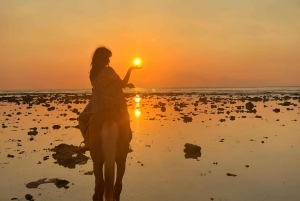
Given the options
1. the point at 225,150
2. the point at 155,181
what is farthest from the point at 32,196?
the point at 225,150

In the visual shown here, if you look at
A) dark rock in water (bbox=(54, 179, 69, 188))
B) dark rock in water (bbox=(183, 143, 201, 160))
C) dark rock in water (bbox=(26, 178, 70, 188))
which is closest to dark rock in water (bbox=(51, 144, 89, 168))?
dark rock in water (bbox=(26, 178, 70, 188))

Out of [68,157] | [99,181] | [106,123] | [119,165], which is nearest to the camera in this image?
[106,123]

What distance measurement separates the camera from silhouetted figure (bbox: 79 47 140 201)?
310 inches

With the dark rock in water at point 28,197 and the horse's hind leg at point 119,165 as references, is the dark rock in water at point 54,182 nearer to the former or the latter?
the dark rock in water at point 28,197

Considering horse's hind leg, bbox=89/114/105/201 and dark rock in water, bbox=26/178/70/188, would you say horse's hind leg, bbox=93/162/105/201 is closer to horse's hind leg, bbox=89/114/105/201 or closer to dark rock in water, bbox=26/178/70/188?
horse's hind leg, bbox=89/114/105/201

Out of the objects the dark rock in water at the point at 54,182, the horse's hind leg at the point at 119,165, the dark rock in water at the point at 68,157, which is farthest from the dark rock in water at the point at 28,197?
the dark rock in water at the point at 68,157

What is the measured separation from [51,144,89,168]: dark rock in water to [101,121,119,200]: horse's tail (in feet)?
18.1

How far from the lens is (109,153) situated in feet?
25.7

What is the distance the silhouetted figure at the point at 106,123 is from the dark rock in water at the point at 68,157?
488 cm

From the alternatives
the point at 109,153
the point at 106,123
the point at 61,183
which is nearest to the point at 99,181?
the point at 109,153

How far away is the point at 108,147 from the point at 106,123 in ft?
1.80

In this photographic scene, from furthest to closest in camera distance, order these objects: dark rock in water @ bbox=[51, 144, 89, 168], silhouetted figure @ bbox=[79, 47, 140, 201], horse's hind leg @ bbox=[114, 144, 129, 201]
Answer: dark rock in water @ bbox=[51, 144, 89, 168]
horse's hind leg @ bbox=[114, 144, 129, 201]
silhouetted figure @ bbox=[79, 47, 140, 201]

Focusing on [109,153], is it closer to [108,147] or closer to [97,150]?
[108,147]

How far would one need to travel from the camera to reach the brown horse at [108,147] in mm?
7820
